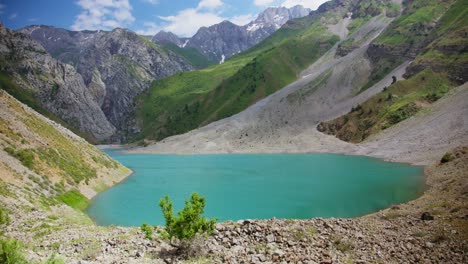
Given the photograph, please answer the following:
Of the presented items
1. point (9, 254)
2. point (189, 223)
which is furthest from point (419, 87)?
point (9, 254)

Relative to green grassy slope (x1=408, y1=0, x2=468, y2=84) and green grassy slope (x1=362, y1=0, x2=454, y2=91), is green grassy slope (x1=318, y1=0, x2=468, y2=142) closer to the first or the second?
green grassy slope (x1=408, y1=0, x2=468, y2=84)

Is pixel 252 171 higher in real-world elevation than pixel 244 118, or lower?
lower

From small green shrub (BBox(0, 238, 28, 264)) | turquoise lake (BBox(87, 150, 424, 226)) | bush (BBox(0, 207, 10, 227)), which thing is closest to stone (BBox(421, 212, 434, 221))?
turquoise lake (BBox(87, 150, 424, 226))

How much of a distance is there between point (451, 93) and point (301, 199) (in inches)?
3680

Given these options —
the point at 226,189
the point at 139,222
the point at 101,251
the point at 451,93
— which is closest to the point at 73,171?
the point at 139,222

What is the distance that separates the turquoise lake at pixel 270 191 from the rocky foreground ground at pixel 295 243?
63.2 feet

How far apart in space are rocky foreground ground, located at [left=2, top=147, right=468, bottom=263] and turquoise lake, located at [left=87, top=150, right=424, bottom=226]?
63.2 feet

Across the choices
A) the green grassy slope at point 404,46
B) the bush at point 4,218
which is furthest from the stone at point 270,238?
the green grassy slope at point 404,46

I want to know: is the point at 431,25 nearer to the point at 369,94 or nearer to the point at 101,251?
the point at 369,94

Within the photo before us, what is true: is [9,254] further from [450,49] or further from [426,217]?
[450,49]

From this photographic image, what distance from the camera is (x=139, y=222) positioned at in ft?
157

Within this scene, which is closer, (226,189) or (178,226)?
(178,226)

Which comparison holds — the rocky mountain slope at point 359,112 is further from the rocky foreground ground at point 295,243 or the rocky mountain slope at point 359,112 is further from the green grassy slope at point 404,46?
the rocky foreground ground at point 295,243

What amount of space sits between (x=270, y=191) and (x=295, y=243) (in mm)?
45823
